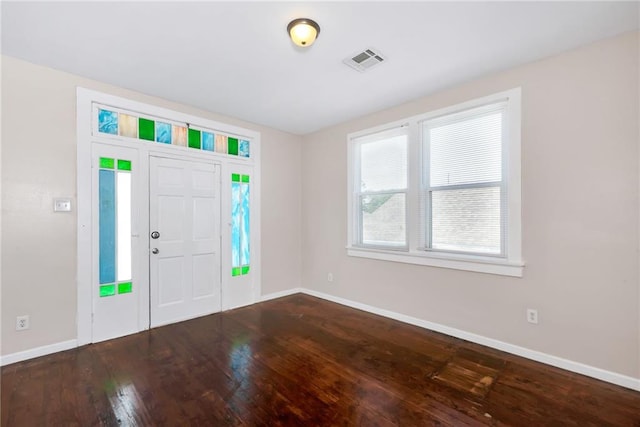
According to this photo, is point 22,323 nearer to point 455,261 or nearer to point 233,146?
point 233,146

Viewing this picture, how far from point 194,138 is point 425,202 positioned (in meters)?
3.05

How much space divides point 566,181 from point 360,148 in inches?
93.9

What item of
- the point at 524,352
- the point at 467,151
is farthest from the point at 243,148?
the point at 524,352

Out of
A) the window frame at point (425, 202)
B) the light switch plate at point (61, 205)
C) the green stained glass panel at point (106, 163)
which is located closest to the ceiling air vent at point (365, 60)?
the window frame at point (425, 202)

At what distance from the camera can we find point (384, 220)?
3844 mm

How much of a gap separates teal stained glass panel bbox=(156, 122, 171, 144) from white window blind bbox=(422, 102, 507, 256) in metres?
3.12

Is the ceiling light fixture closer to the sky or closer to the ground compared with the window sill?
closer to the sky

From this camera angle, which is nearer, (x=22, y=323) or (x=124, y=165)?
(x=22, y=323)

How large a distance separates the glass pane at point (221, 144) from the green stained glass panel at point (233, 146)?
0.20 feet

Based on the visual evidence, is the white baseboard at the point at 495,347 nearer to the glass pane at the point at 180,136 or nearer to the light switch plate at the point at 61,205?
the light switch plate at the point at 61,205

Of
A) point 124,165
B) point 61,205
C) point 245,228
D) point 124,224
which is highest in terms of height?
point 124,165

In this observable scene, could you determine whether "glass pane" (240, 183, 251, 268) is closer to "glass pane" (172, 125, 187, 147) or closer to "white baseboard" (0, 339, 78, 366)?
"glass pane" (172, 125, 187, 147)

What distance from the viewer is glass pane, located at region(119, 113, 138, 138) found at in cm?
312

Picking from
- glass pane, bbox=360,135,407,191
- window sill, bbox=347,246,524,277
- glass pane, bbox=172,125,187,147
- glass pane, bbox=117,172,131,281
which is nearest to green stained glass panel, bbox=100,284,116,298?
glass pane, bbox=117,172,131,281
